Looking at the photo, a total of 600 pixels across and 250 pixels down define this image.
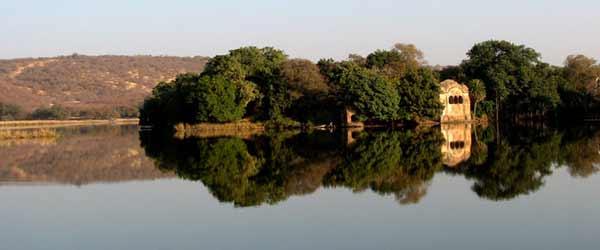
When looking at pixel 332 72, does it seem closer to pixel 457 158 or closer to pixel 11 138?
pixel 11 138

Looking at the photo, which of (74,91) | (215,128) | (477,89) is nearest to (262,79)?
(215,128)

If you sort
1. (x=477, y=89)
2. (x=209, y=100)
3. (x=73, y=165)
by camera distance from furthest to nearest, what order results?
(x=477, y=89) < (x=209, y=100) < (x=73, y=165)

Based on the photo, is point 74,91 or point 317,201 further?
point 74,91

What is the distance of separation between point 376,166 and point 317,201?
27.2 feet

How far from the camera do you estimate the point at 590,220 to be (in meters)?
14.3

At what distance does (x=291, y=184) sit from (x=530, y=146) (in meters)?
16.7

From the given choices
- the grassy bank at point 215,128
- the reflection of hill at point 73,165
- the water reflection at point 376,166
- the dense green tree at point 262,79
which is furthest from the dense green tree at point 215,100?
the water reflection at point 376,166

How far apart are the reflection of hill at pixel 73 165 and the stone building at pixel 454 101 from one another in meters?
37.0

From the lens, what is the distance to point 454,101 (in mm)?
72875

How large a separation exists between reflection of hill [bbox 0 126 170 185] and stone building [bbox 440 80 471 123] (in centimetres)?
3701

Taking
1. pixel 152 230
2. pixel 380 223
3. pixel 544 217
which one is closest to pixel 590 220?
pixel 544 217

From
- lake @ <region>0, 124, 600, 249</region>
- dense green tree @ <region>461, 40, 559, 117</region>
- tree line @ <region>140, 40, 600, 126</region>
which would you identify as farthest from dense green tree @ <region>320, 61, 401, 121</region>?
lake @ <region>0, 124, 600, 249</region>

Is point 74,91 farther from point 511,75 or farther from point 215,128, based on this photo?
point 511,75

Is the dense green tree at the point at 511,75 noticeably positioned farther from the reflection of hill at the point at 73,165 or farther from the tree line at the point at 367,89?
the reflection of hill at the point at 73,165
